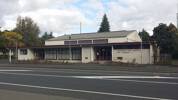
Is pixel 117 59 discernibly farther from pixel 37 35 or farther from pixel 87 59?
pixel 37 35

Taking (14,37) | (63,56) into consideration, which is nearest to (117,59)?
(63,56)

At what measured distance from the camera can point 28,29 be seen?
127062 mm

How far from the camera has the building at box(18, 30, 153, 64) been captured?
54156 mm

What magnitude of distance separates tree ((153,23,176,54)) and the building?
5118 mm

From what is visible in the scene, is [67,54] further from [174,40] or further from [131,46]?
[174,40]

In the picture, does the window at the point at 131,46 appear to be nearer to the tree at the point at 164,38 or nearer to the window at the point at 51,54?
the tree at the point at 164,38

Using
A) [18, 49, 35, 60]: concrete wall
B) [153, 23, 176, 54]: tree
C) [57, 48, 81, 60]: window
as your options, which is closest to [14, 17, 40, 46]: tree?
[18, 49, 35, 60]: concrete wall

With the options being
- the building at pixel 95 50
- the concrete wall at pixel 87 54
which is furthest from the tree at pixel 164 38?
the concrete wall at pixel 87 54

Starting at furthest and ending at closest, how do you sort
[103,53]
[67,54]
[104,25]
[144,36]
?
[104,25] < [144,36] < [67,54] < [103,53]

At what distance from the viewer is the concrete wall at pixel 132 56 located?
53.2m

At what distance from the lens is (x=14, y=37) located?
3991 inches

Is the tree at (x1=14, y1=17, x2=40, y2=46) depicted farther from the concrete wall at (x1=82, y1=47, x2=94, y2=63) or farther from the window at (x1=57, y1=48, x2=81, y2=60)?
the concrete wall at (x1=82, y1=47, x2=94, y2=63)

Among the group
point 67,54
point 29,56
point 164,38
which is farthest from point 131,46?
point 29,56

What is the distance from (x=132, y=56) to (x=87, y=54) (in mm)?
9473
